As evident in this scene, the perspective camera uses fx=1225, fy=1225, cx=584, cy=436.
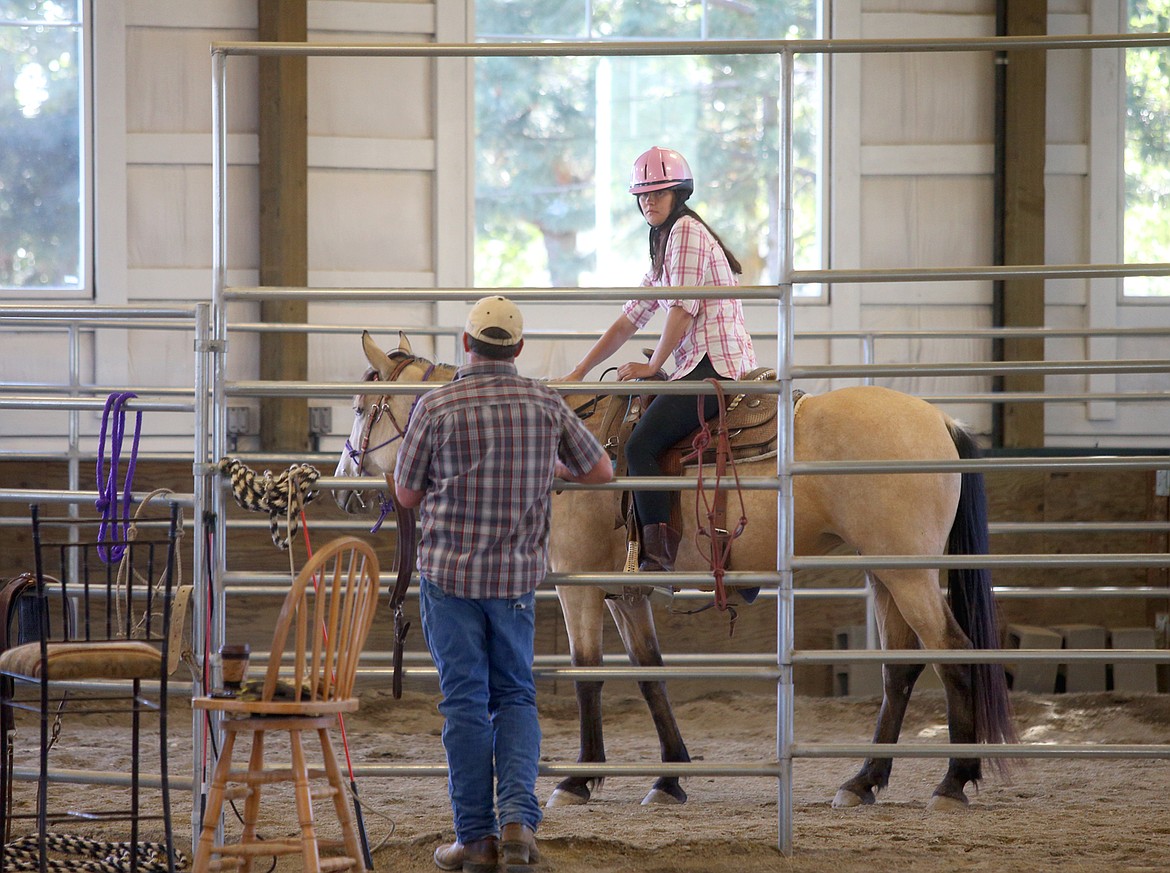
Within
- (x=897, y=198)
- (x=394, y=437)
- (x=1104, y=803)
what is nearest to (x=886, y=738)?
(x=1104, y=803)

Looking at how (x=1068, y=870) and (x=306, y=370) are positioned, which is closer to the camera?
(x=1068, y=870)

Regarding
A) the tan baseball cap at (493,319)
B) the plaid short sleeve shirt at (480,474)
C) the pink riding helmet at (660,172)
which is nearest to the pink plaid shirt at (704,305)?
the pink riding helmet at (660,172)

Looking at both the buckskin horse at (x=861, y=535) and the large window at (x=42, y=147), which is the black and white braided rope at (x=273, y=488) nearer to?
the buckskin horse at (x=861, y=535)

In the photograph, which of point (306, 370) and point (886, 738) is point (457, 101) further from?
point (886, 738)

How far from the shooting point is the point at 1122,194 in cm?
687

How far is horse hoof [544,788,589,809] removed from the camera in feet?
13.2

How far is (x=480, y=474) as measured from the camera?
3029 millimetres

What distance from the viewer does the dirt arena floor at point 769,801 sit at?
331cm

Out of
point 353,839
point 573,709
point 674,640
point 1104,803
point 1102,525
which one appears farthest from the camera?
point 674,640

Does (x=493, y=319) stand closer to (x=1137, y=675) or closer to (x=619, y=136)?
(x=619, y=136)

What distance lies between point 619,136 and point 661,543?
361 cm

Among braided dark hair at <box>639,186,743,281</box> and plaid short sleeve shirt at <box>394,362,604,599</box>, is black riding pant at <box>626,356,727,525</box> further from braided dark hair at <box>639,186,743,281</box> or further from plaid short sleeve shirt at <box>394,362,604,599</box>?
plaid short sleeve shirt at <box>394,362,604,599</box>

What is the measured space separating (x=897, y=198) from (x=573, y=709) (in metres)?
3.36

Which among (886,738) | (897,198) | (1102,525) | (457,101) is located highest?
(457,101)
